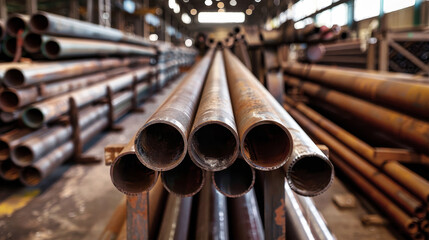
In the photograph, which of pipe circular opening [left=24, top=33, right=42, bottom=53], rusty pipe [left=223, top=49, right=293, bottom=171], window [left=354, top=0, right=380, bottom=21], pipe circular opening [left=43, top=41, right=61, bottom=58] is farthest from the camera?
window [left=354, top=0, right=380, bottom=21]

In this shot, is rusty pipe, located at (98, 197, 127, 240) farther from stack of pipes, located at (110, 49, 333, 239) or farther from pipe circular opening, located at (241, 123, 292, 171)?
pipe circular opening, located at (241, 123, 292, 171)

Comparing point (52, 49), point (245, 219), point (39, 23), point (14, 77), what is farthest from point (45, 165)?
point (245, 219)

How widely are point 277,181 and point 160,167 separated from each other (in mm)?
456

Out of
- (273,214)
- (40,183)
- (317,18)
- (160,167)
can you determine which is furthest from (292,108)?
(317,18)

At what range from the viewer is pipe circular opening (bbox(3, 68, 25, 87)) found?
2908 millimetres

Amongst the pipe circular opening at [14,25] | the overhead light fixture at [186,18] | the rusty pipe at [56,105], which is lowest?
the rusty pipe at [56,105]

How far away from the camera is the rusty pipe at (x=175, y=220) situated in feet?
5.01

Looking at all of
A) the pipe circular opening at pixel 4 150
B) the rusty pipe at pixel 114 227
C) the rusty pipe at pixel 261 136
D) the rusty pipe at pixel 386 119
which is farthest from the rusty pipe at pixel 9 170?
the rusty pipe at pixel 386 119

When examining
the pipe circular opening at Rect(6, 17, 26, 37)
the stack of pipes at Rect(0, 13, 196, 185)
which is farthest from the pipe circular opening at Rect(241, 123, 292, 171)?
the pipe circular opening at Rect(6, 17, 26, 37)

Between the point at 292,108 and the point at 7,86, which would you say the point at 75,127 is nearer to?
the point at 7,86

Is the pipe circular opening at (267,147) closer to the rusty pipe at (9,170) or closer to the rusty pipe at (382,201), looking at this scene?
the rusty pipe at (382,201)

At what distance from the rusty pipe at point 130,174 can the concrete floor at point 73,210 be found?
1.56m

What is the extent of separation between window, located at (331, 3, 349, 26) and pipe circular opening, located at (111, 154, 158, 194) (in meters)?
13.8

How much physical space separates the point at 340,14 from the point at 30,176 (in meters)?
13.7
